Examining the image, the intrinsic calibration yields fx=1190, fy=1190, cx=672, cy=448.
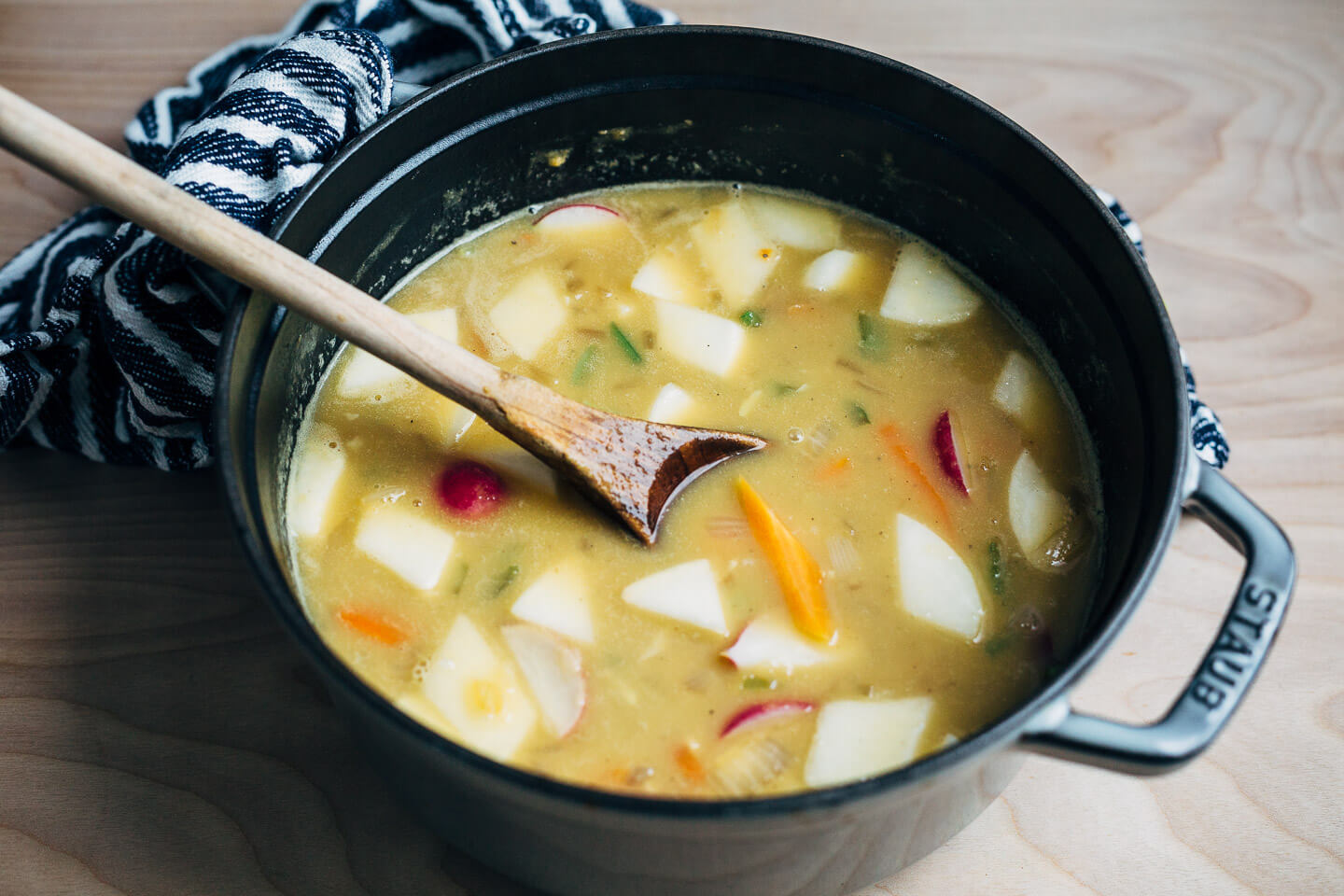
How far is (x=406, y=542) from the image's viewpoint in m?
1.42

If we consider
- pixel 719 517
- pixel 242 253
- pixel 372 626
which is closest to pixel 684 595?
pixel 719 517

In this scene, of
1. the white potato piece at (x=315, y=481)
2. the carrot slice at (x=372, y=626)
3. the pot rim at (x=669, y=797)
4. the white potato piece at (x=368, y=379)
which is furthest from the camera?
the white potato piece at (x=368, y=379)

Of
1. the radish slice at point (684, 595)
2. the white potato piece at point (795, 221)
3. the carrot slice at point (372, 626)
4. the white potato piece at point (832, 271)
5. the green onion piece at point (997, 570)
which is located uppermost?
the white potato piece at point (795, 221)

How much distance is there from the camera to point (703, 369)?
1.58 meters

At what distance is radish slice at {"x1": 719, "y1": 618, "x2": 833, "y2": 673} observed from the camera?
4.31 ft

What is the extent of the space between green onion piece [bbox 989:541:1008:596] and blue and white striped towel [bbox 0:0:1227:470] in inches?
14.1

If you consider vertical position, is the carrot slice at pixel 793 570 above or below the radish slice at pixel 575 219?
below

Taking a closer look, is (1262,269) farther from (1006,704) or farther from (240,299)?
(240,299)

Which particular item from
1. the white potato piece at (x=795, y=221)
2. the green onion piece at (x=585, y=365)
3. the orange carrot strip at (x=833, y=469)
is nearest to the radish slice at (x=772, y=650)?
the orange carrot strip at (x=833, y=469)

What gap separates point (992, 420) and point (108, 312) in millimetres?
1115

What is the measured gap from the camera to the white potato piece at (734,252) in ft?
5.48

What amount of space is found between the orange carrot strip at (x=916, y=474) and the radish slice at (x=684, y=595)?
282 millimetres

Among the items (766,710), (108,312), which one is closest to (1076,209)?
(766,710)

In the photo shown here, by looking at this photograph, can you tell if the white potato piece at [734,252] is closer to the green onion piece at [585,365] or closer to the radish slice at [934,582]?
the green onion piece at [585,365]
